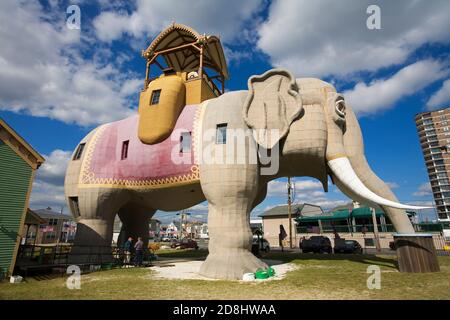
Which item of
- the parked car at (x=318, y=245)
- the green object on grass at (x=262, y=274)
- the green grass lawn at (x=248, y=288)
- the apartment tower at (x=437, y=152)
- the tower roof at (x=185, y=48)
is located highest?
the apartment tower at (x=437, y=152)

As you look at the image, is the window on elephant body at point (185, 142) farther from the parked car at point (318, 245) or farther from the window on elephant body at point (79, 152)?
the parked car at point (318, 245)

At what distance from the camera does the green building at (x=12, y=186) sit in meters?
9.35

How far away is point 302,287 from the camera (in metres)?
7.95

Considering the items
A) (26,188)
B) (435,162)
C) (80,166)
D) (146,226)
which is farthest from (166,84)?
(435,162)

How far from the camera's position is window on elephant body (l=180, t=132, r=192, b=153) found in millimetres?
11587

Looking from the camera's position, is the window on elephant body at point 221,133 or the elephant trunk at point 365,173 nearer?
the elephant trunk at point 365,173

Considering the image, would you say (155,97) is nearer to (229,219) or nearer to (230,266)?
(229,219)

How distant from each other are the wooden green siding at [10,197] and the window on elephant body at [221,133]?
6.92 m

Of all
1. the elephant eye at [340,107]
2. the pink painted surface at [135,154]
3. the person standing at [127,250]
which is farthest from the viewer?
the person standing at [127,250]

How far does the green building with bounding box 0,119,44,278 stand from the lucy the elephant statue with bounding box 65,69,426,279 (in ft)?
9.81

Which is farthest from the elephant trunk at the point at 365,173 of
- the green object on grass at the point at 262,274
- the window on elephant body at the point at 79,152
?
the window on elephant body at the point at 79,152

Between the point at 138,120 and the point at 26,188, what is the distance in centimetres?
535

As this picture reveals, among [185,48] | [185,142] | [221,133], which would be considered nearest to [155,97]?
[185,142]
